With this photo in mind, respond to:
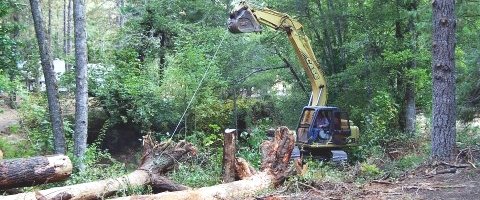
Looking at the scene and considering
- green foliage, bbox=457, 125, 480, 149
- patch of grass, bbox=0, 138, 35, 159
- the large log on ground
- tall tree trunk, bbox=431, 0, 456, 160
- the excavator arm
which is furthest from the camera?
patch of grass, bbox=0, 138, 35, 159

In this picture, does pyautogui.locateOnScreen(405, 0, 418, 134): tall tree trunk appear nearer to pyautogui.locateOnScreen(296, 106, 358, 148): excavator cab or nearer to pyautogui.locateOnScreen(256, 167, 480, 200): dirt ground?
pyautogui.locateOnScreen(296, 106, 358, 148): excavator cab

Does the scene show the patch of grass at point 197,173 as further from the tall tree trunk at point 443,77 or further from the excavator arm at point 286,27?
the tall tree trunk at point 443,77

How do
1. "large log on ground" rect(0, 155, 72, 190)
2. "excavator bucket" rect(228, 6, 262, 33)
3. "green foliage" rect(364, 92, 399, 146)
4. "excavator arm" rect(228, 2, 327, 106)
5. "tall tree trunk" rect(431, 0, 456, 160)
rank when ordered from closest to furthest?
"large log on ground" rect(0, 155, 72, 190)
"tall tree trunk" rect(431, 0, 456, 160)
"excavator bucket" rect(228, 6, 262, 33)
"excavator arm" rect(228, 2, 327, 106)
"green foliage" rect(364, 92, 399, 146)

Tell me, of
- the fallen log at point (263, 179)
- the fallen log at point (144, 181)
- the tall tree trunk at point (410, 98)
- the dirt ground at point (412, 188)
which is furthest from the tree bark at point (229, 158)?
the tall tree trunk at point (410, 98)

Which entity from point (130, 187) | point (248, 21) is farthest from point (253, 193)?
point (248, 21)

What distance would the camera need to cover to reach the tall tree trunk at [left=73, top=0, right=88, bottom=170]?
11.1 meters

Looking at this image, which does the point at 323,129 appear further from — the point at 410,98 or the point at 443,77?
the point at 443,77

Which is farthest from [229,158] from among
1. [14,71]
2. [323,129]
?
[14,71]

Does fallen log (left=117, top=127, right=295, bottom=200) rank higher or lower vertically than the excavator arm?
lower

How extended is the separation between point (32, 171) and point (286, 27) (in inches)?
315

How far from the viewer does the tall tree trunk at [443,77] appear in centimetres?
770

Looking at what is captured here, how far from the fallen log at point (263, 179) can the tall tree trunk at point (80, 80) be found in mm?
5228

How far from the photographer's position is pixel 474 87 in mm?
10008

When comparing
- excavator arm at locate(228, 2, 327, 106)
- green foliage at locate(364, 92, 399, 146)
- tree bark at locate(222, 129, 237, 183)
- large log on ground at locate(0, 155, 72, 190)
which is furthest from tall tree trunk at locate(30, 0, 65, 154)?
green foliage at locate(364, 92, 399, 146)
